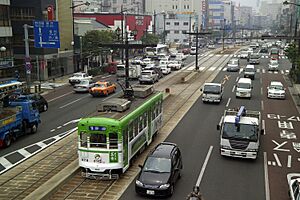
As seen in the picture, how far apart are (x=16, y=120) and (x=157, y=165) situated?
11204 mm

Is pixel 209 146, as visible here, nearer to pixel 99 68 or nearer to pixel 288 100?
pixel 288 100

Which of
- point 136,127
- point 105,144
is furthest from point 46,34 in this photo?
point 105,144

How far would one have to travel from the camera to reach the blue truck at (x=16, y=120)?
22.9m

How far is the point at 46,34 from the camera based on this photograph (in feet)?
117

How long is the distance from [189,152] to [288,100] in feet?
67.3

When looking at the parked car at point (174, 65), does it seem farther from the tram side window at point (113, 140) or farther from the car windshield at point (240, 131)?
the tram side window at point (113, 140)

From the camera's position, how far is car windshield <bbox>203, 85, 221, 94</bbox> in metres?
36.6

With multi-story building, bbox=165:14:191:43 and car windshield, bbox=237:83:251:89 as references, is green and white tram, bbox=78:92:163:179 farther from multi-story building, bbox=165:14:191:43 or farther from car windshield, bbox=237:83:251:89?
multi-story building, bbox=165:14:191:43

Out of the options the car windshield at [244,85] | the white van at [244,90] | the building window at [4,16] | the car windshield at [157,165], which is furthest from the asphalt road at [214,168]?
the building window at [4,16]

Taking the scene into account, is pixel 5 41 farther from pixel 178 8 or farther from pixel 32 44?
pixel 178 8

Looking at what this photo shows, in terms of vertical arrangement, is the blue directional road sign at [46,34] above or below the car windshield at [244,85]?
above

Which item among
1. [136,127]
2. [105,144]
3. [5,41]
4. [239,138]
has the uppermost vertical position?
[5,41]

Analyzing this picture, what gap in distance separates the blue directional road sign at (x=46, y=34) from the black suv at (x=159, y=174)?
69.4 ft

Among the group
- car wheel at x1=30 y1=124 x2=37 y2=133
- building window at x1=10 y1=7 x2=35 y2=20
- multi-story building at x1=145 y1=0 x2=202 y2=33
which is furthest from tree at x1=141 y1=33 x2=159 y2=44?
car wheel at x1=30 y1=124 x2=37 y2=133
